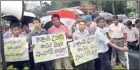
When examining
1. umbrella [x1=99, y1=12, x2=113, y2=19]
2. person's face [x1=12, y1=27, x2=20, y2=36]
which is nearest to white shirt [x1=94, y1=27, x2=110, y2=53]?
umbrella [x1=99, y1=12, x2=113, y2=19]

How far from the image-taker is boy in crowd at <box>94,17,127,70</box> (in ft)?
25.2

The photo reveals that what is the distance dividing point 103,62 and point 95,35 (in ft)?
2.02

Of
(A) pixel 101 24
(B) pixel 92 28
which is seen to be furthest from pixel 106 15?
(B) pixel 92 28

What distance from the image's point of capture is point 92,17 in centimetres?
765

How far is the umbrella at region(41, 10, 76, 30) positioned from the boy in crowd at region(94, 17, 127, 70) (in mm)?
541

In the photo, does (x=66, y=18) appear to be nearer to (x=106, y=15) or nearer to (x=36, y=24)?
(x=36, y=24)

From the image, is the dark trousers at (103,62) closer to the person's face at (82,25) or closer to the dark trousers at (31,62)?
the person's face at (82,25)

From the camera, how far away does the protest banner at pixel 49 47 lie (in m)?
7.44

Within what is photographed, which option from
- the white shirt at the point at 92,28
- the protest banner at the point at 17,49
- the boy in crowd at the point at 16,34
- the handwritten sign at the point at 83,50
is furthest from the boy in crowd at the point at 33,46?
the white shirt at the point at 92,28

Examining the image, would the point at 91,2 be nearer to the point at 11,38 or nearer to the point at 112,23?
the point at 112,23

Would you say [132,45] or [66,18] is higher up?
[66,18]

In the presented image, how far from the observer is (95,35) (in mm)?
7680

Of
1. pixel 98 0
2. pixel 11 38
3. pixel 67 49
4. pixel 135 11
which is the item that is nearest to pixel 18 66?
pixel 11 38

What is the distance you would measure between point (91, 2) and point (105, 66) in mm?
1463
